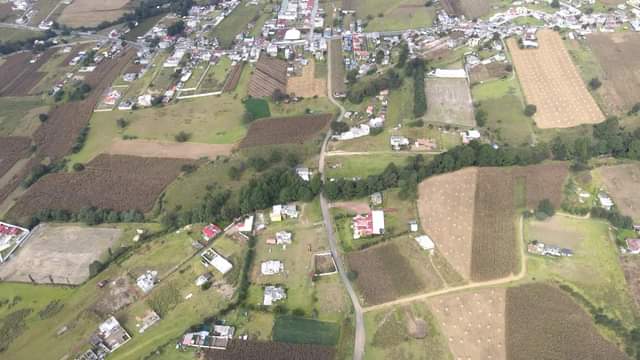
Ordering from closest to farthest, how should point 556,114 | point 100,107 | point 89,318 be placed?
point 89,318 < point 556,114 < point 100,107

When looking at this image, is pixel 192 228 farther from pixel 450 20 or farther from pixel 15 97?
pixel 450 20

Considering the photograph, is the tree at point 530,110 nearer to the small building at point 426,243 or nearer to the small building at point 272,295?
the small building at point 426,243

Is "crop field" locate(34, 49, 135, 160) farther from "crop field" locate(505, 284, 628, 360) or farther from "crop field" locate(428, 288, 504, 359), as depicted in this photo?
"crop field" locate(505, 284, 628, 360)

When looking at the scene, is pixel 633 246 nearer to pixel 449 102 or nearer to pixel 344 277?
pixel 344 277

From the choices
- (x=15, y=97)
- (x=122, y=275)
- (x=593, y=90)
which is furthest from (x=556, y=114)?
(x=15, y=97)

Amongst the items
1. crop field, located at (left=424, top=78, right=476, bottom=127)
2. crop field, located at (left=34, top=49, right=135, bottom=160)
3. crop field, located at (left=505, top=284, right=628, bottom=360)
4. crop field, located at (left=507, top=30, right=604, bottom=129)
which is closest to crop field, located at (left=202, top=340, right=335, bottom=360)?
crop field, located at (left=505, top=284, right=628, bottom=360)

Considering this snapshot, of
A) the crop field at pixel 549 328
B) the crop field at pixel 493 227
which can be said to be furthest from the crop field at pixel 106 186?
the crop field at pixel 549 328
